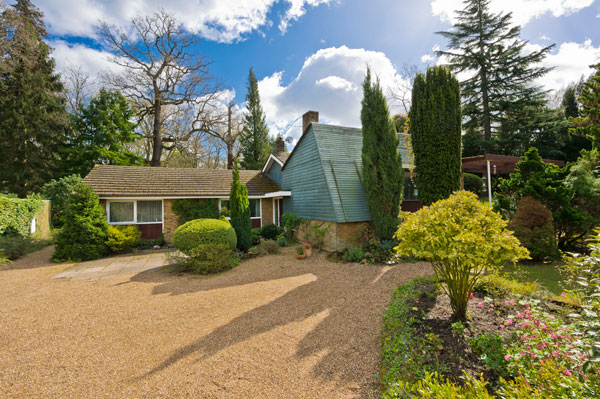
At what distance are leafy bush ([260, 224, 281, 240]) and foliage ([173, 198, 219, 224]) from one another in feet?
9.55

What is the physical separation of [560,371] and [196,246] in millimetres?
8020

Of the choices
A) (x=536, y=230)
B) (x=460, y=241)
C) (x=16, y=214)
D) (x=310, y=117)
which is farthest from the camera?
(x=310, y=117)

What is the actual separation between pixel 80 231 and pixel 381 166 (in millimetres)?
11830

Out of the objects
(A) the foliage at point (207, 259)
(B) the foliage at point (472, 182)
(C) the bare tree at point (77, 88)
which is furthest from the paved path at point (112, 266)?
(C) the bare tree at point (77, 88)

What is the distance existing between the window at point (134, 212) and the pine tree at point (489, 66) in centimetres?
2326

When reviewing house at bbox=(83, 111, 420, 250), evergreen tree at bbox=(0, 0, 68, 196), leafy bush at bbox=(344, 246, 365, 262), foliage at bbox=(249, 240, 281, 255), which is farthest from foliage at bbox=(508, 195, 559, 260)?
evergreen tree at bbox=(0, 0, 68, 196)

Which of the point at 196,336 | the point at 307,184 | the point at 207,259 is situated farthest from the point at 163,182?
the point at 196,336

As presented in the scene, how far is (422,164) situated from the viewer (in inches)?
372

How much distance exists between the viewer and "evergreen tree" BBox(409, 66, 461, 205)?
9055 millimetres

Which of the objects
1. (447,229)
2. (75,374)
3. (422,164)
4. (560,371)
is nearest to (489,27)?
(422,164)

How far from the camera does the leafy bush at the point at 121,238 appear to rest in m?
10.1

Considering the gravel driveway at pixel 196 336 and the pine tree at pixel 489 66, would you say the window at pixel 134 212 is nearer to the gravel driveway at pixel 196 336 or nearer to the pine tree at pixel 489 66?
the gravel driveway at pixel 196 336

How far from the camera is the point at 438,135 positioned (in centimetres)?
912

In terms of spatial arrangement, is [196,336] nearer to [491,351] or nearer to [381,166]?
[491,351]
